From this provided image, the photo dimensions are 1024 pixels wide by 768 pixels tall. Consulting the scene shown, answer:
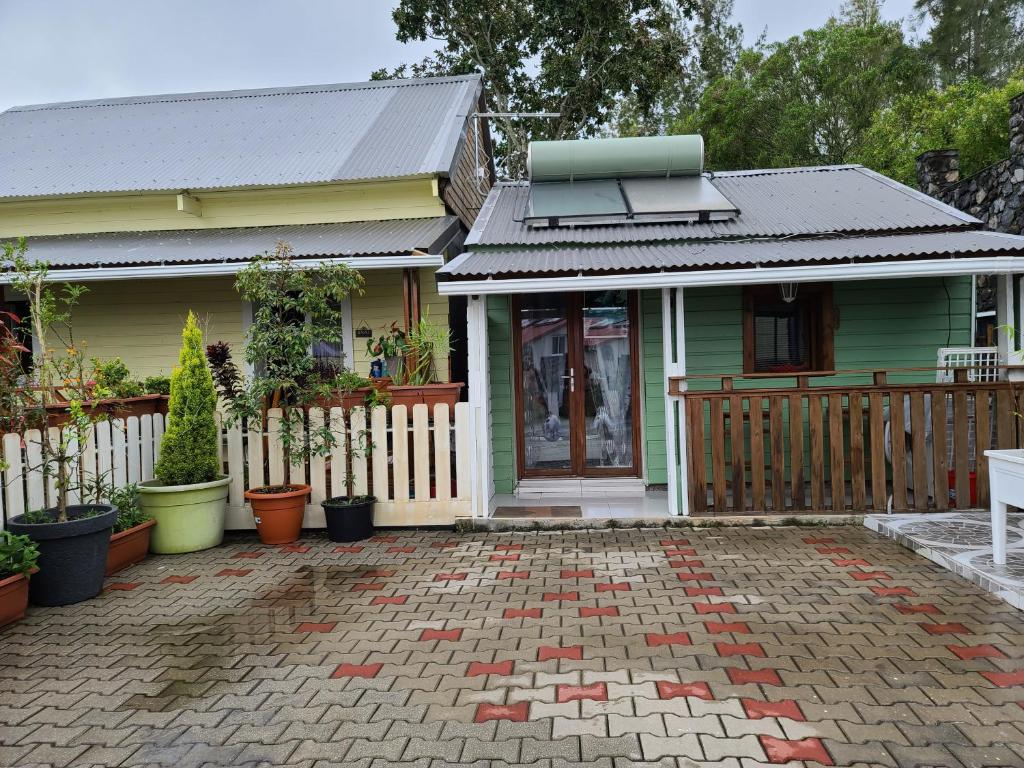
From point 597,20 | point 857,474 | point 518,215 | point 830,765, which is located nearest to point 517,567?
point 830,765

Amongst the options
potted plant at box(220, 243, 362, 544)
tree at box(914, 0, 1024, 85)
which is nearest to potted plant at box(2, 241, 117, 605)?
potted plant at box(220, 243, 362, 544)

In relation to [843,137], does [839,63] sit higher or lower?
higher

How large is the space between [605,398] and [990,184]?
809cm

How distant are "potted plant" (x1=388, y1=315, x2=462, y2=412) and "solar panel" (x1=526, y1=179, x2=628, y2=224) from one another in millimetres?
2045

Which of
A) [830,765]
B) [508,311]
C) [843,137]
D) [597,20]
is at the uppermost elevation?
[597,20]

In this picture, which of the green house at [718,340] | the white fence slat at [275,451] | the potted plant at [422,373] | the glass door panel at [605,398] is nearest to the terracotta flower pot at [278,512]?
the white fence slat at [275,451]

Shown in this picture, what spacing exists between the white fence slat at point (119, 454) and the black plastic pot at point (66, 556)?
1.06 m

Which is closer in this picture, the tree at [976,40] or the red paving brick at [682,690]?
the red paving brick at [682,690]

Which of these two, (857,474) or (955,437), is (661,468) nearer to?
(857,474)

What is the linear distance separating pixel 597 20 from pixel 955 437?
15520 mm

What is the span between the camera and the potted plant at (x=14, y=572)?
421 centimetres

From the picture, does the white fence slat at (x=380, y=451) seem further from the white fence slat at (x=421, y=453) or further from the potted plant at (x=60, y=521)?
the potted plant at (x=60, y=521)

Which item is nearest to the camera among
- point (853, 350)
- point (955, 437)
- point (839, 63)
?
point (955, 437)

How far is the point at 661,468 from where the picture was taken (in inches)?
313
